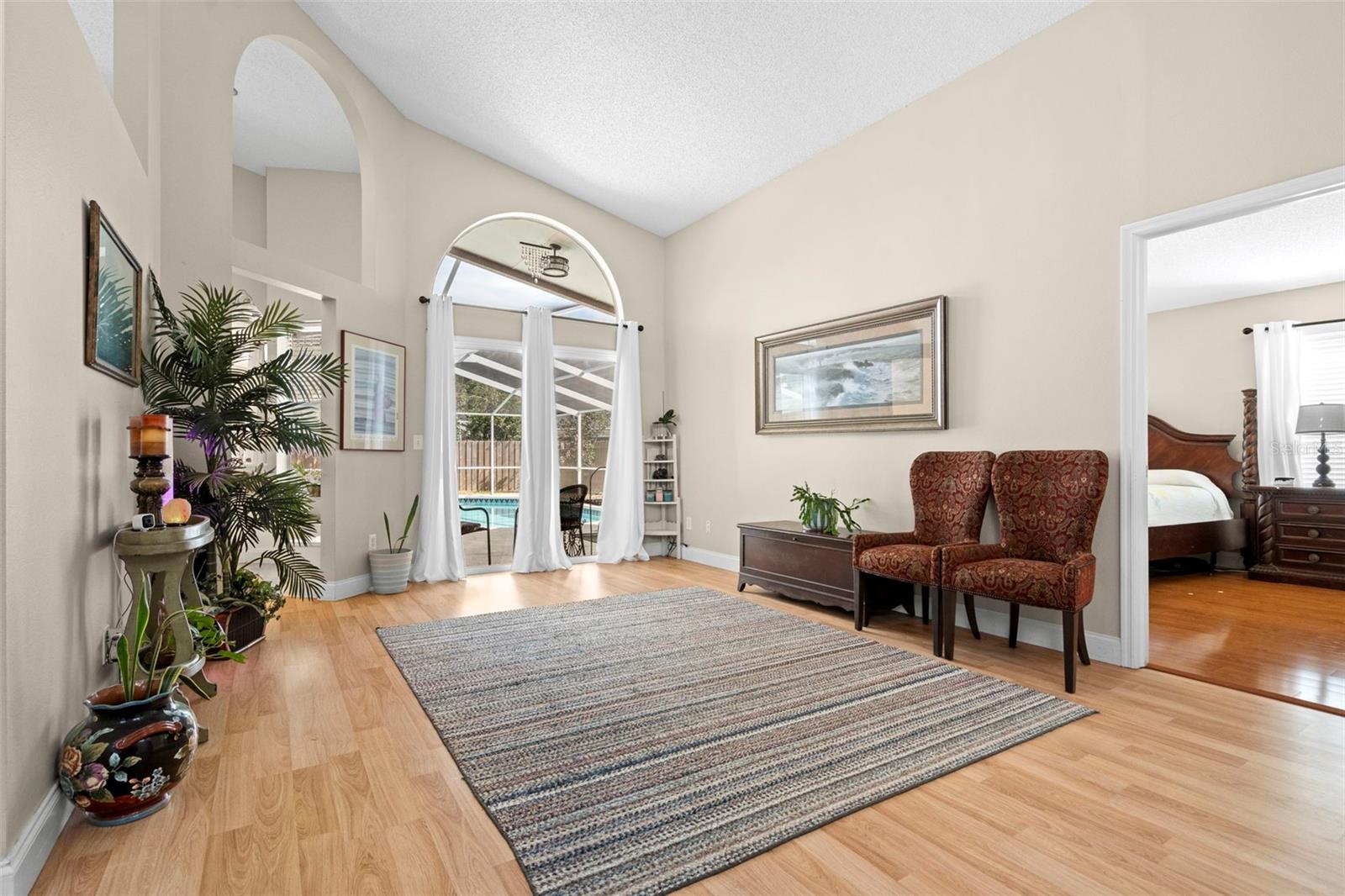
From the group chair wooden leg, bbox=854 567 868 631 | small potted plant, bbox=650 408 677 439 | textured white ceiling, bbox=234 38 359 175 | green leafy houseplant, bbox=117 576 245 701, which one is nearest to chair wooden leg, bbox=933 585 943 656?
chair wooden leg, bbox=854 567 868 631

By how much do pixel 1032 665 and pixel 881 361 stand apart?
2.05m

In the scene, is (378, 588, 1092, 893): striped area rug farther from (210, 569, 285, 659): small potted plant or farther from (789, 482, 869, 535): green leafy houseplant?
(789, 482, 869, 535): green leafy houseplant

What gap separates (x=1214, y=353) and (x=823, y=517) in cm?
463

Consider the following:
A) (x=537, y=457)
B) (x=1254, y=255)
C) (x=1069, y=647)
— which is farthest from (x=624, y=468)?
(x=1254, y=255)

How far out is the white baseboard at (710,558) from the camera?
18.5ft

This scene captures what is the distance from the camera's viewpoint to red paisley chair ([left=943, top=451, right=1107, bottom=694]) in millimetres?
2802

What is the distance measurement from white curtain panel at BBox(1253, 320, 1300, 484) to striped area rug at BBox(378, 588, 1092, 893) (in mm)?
4706

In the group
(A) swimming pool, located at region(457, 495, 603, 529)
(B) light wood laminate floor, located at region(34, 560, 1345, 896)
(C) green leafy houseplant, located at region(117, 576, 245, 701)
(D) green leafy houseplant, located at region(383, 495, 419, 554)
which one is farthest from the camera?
(A) swimming pool, located at region(457, 495, 603, 529)

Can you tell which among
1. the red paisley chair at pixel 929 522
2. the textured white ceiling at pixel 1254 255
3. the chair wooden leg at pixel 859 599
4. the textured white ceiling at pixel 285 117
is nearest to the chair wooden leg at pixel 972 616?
the red paisley chair at pixel 929 522

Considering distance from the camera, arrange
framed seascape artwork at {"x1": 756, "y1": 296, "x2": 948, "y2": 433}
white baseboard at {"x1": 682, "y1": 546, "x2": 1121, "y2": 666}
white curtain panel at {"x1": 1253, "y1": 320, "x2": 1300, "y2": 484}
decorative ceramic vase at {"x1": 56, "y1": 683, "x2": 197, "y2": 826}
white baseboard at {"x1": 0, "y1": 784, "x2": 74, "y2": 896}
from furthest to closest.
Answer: white curtain panel at {"x1": 1253, "y1": 320, "x2": 1300, "y2": 484}, framed seascape artwork at {"x1": 756, "y1": 296, "x2": 948, "y2": 433}, white baseboard at {"x1": 682, "y1": 546, "x2": 1121, "y2": 666}, decorative ceramic vase at {"x1": 56, "y1": 683, "x2": 197, "y2": 826}, white baseboard at {"x1": 0, "y1": 784, "x2": 74, "y2": 896}

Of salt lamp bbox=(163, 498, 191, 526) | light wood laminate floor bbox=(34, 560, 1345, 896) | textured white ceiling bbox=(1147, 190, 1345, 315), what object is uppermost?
textured white ceiling bbox=(1147, 190, 1345, 315)

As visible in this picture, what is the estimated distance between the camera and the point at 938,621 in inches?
128

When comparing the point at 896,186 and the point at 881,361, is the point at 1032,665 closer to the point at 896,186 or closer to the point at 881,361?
the point at 881,361

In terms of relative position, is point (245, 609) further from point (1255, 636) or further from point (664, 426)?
point (1255, 636)
